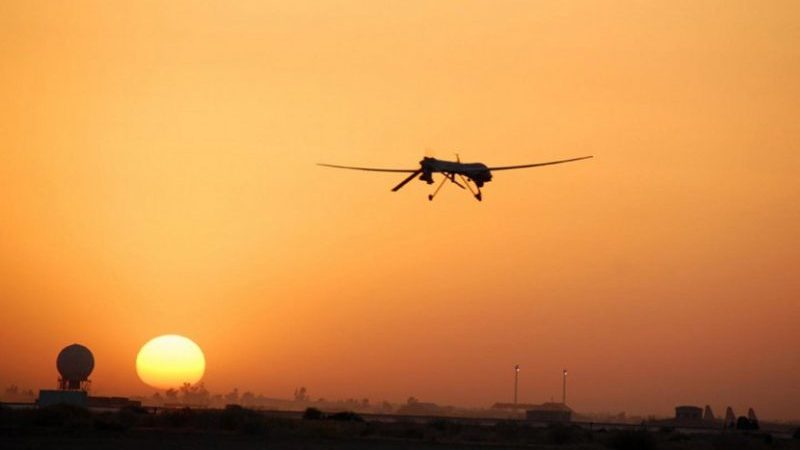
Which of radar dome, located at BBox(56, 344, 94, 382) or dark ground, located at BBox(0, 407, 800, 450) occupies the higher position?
radar dome, located at BBox(56, 344, 94, 382)

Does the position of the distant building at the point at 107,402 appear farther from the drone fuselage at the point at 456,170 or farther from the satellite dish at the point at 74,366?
the drone fuselage at the point at 456,170

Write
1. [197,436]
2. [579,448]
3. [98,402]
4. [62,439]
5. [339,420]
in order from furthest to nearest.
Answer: [98,402] < [339,420] < [579,448] < [197,436] < [62,439]

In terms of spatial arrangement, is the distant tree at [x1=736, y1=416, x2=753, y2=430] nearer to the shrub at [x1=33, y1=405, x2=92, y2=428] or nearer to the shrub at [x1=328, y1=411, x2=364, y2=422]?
the shrub at [x1=328, y1=411, x2=364, y2=422]

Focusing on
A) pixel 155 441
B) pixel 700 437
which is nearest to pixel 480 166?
pixel 155 441

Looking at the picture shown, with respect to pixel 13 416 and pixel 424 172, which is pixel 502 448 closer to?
pixel 424 172

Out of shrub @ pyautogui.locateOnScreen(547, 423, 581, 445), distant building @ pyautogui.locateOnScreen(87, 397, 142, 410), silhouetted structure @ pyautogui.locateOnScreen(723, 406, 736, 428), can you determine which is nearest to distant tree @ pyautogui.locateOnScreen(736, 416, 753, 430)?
silhouetted structure @ pyautogui.locateOnScreen(723, 406, 736, 428)

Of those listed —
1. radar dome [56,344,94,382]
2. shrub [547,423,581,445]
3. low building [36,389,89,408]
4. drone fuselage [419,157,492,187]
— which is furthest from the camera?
radar dome [56,344,94,382]
